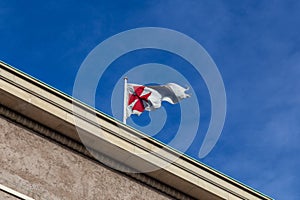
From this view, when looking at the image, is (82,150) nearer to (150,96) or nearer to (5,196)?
(5,196)

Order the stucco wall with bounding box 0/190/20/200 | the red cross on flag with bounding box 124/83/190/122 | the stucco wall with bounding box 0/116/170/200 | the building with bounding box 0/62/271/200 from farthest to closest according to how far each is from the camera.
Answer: the red cross on flag with bounding box 124/83/190/122 < the building with bounding box 0/62/271/200 < the stucco wall with bounding box 0/116/170/200 < the stucco wall with bounding box 0/190/20/200

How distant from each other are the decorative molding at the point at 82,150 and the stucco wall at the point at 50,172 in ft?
0.40

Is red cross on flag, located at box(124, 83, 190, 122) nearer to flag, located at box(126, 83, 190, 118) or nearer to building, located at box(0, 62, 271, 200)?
flag, located at box(126, 83, 190, 118)

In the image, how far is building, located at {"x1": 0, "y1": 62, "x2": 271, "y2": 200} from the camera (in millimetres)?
15482

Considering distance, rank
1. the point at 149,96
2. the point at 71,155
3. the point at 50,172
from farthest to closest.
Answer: the point at 149,96
the point at 71,155
the point at 50,172

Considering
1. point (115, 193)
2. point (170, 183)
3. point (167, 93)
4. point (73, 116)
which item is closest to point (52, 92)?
point (73, 116)

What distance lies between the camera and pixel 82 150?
16.7 meters

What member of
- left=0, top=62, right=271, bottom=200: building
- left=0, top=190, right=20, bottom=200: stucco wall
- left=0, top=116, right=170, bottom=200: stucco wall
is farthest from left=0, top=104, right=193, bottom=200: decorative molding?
left=0, top=190, right=20, bottom=200: stucco wall

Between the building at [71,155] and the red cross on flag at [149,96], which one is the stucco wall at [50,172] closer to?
the building at [71,155]

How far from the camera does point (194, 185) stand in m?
18.0

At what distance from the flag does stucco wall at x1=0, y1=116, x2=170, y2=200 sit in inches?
134

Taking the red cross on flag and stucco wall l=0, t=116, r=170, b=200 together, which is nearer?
stucco wall l=0, t=116, r=170, b=200

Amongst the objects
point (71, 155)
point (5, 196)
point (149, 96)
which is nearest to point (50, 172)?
point (71, 155)

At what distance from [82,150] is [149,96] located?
15.0ft
